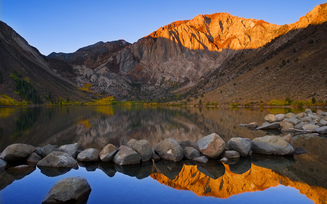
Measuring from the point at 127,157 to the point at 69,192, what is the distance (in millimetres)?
5817

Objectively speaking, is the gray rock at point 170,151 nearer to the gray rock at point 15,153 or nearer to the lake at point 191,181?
the lake at point 191,181

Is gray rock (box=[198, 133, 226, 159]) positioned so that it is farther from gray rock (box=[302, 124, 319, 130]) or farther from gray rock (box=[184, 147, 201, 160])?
gray rock (box=[302, 124, 319, 130])

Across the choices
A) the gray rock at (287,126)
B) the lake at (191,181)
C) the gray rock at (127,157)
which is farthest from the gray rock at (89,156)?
the gray rock at (287,126)

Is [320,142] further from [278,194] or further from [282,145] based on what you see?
[278,194]

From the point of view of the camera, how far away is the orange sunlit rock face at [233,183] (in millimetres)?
10359

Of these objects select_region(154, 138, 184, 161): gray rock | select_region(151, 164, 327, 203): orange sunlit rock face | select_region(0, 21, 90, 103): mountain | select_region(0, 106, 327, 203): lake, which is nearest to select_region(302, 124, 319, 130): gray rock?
select_region(0, 106, 327, 203): lake

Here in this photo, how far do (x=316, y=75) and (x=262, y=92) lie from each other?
22.8 m

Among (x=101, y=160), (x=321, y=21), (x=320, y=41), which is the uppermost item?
(x=321, y=21)

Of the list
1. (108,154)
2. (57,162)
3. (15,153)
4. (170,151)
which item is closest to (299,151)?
(170,151)

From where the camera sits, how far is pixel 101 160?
1570 cm

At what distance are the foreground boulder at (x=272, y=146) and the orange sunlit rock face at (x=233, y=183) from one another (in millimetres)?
4307

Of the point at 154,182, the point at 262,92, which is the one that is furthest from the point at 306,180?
the point at 262,92

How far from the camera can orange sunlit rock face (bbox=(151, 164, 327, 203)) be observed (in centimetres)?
1036

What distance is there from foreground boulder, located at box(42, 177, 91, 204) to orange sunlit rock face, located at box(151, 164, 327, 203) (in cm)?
403
